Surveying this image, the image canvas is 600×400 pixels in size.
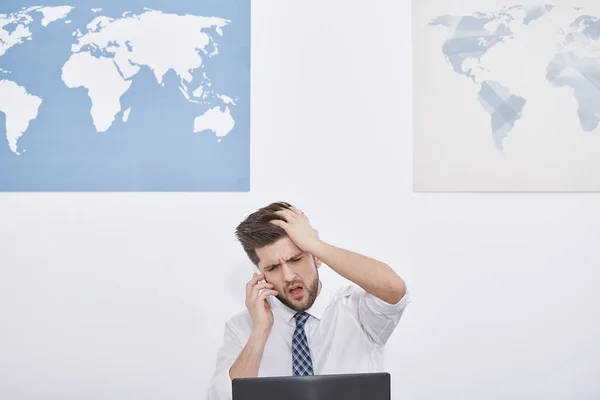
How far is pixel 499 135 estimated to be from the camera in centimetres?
249

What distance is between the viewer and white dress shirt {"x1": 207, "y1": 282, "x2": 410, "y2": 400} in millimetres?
2045

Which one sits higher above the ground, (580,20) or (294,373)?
(580,20)

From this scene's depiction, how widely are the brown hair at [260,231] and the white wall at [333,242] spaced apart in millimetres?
363

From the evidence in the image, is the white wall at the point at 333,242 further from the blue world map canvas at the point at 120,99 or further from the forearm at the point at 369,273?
the forearm at the point at 369,273

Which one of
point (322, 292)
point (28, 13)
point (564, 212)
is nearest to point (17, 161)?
point (28, 13)

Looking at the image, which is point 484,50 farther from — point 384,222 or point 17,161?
point 17,161

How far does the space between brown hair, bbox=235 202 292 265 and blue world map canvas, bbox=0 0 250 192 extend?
0.39 metres

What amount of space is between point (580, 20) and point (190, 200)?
1.86 meters

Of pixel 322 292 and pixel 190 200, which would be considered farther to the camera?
pixel 190 200

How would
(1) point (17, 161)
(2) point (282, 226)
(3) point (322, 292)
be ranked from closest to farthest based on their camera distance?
(2) point (282, 226) < (3) point (322, 292) < (1) point (17, 161)

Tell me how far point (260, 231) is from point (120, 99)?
0.91 m

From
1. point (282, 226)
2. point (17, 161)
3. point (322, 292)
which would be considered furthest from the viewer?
point (17, 161)

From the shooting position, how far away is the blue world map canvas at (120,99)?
2.42m

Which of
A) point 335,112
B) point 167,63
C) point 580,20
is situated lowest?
point 335,112
